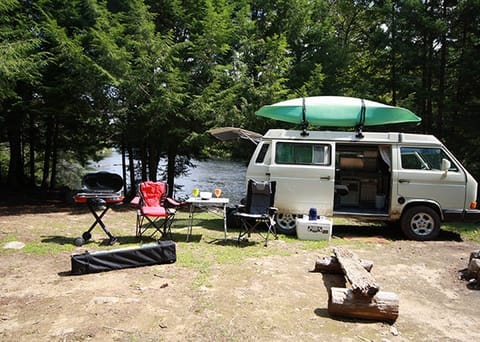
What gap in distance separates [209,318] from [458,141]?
967 cm

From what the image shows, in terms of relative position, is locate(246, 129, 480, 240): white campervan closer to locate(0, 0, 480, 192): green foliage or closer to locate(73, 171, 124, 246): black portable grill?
locate(73, 171, 124, 246): black portable grill

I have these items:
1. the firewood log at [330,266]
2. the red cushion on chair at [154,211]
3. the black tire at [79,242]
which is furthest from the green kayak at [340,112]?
the black tire at [79,242]

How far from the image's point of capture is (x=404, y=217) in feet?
21.5

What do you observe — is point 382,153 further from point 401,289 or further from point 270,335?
point 270,335

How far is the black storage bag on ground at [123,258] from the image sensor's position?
13.6 feet

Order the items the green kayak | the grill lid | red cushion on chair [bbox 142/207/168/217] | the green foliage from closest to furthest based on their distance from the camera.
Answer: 1. red cushion on chair [bbox 142/207/168/217]
2. the grill lid
3. the green kayak
4. the green foliage

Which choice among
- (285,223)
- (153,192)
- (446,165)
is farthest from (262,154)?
(446,165)

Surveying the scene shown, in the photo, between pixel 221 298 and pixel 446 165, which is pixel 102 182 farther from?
pixel 446 165

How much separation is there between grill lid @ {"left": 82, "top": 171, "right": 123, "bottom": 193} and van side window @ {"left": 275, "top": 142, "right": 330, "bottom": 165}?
278 centimetres

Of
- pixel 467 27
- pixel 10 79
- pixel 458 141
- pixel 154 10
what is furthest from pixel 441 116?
pixel 10 79

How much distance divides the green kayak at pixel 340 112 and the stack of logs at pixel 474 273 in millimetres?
3327

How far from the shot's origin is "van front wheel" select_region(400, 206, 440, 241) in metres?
6.49

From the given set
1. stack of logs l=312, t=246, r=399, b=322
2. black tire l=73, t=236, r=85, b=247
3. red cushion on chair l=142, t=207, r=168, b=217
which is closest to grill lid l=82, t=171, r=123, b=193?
red cushion on chair l=142, t=207, r=168, b=217

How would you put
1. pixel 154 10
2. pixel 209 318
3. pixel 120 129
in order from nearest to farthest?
pixel 209 318 < pixel 120 129 < pixel 154 10
